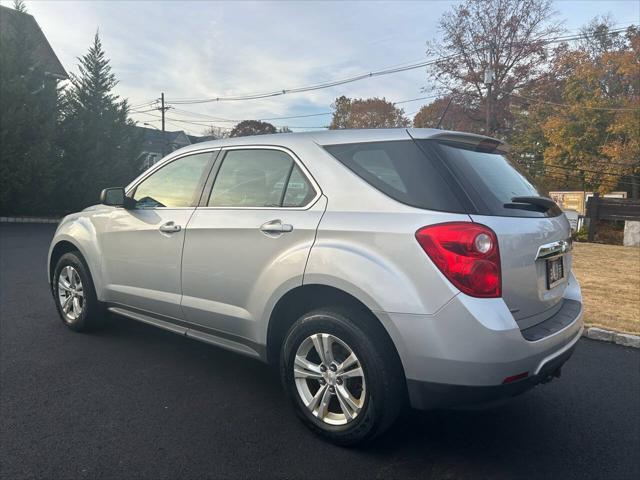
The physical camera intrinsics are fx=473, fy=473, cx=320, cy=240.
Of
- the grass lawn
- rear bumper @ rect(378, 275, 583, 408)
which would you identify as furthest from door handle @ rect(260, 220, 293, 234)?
the grass lawn

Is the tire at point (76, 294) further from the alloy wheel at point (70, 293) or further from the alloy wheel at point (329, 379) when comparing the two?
the alloy wheel at point (329, 379)

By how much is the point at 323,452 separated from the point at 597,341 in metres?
3.69

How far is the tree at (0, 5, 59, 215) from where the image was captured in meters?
15.9

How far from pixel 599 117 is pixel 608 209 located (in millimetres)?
16317

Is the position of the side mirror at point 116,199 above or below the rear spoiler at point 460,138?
below

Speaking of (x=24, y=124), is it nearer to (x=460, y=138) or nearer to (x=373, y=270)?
(x=460, y=138)

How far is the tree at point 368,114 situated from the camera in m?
52.7

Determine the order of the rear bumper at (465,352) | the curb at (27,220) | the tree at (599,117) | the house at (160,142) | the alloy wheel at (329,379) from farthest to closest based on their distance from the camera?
the house at (160,142) < the tree at (599,117) < the curb at (27,220) < the alloy wheel at (329,379) < the rear bumper at (465,352)

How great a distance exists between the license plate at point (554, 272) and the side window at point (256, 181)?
1.50 metres

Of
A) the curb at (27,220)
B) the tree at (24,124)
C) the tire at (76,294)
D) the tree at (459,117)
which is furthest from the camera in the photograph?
the tree at (459,117)

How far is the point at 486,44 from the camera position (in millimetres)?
34344

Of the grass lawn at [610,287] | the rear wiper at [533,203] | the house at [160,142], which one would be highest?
the house at [160,142]

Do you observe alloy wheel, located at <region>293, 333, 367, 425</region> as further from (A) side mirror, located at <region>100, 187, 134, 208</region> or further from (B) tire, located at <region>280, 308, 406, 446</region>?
(A) side mirror, located at <region>100, 187, 134, 208</region>

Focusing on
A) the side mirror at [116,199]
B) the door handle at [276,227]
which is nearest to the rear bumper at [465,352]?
the door handle at [276,227]
